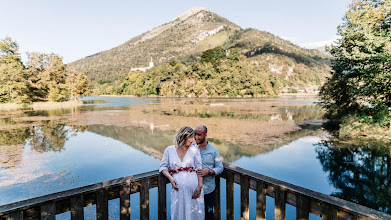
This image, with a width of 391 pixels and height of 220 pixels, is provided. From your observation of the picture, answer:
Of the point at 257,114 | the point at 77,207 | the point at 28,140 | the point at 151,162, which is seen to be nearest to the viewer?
the point at 77,207

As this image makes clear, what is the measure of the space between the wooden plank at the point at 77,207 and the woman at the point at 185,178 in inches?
37.3

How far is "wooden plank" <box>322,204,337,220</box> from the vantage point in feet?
7.18

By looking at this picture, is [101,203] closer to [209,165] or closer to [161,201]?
[161,201]

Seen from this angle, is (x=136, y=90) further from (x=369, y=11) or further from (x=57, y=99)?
(x=369, y=11)

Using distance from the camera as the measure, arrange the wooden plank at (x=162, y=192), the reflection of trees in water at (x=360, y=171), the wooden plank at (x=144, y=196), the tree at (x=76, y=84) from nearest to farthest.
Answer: the wooden plank at (x=144, y=196), the wooden plank at (x=162, y=192), the reflection of trees in water at (x=360, y=171), the tree at (x=76, y=84)

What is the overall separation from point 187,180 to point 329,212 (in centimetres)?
151

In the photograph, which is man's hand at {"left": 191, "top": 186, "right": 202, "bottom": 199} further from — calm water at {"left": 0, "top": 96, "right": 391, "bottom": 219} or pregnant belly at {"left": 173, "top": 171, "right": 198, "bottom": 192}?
calm water at {"left": 0, "top": 96, "right": 391, "bottom": 219}

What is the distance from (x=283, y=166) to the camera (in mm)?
8984

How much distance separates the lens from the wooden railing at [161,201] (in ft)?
6.94

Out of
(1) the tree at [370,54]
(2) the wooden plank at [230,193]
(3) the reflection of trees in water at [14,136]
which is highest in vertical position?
(1) the tree at [370,54]

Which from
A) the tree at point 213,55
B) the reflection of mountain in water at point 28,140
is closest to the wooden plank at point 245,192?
the reflection of mountain in water at point 28,140

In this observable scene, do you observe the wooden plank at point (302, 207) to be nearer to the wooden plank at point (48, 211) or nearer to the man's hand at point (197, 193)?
the man's hand at point (197, 193)

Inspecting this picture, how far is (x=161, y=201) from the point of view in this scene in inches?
121

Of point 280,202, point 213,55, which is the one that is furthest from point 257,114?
point 213,55
